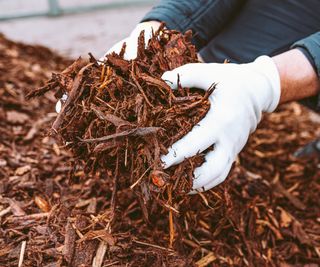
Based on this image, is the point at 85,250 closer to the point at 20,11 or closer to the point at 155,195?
the point at 155,195

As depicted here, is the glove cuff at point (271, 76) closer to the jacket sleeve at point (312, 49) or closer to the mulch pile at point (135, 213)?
the jacket sleeve at point (312, 49)

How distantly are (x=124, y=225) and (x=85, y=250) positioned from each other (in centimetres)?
18

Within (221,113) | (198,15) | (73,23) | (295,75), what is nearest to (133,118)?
(221,113)

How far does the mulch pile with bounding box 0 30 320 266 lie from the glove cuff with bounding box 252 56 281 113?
12.2 inches

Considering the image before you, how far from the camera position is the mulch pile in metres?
1.32

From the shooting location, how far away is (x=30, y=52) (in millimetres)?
3324

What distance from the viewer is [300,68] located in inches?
61.1

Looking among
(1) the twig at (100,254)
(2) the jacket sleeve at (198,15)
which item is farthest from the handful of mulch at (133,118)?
(2) the jacket sleeve at (198,15)

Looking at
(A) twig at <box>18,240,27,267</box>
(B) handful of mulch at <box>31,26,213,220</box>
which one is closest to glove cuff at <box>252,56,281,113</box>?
(B) handful of mulch at <box>31,26,213,220</box>

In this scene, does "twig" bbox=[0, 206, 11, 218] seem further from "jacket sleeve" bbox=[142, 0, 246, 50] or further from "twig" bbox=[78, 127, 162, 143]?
"jacket sleeve" bbox=[142, 0, 246, 50]

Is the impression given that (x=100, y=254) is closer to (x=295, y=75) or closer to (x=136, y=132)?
(x=136, y=132)

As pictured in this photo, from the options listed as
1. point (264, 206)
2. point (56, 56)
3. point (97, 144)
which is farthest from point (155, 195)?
point (56, 56)

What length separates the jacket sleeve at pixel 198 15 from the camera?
6.13 feet

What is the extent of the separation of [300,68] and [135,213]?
0.74m
